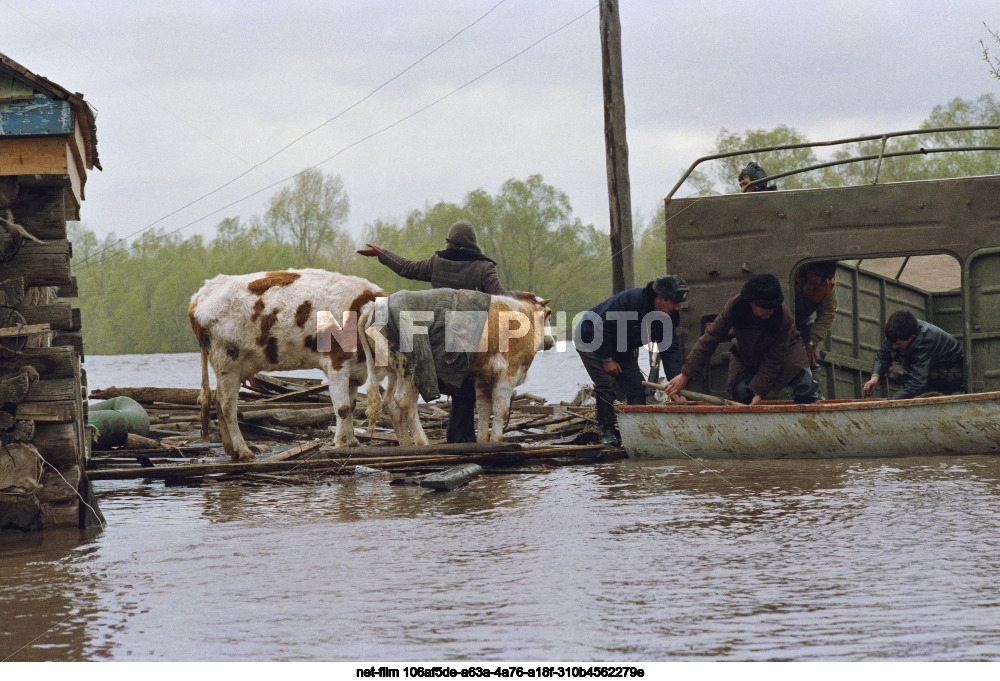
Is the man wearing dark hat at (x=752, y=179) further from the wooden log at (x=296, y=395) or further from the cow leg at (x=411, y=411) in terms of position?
the wooden log at (x=296, y=395)

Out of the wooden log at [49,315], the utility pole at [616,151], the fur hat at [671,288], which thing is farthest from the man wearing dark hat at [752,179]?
the wooden log at [49,315]

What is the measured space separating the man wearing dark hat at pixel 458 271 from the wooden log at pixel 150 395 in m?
5.95

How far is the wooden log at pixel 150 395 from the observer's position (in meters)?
16.3

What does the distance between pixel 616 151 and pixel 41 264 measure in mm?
9399

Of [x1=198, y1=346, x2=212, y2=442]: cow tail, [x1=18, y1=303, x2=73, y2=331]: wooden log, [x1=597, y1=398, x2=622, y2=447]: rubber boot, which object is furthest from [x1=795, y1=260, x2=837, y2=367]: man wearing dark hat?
[x1=18, y1=303, x2=73, y2=331]: wooden log

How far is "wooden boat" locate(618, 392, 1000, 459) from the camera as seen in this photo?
390 inches

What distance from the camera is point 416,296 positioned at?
10.9 m

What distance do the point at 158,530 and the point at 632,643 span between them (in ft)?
14.1

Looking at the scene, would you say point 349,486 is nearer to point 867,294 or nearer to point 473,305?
point 473,305

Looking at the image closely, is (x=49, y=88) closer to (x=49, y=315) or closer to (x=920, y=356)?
(x=49, y=315)

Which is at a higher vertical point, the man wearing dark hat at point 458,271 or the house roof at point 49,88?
the house roof at point 49,88

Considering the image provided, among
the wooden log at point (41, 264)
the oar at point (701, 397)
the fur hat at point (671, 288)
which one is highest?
the wooden log at point (41, 264)

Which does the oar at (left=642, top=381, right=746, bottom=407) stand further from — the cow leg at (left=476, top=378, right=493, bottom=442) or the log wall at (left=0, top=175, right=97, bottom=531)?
the log wall at (left=0, top=175, right=97, bottom=531)
